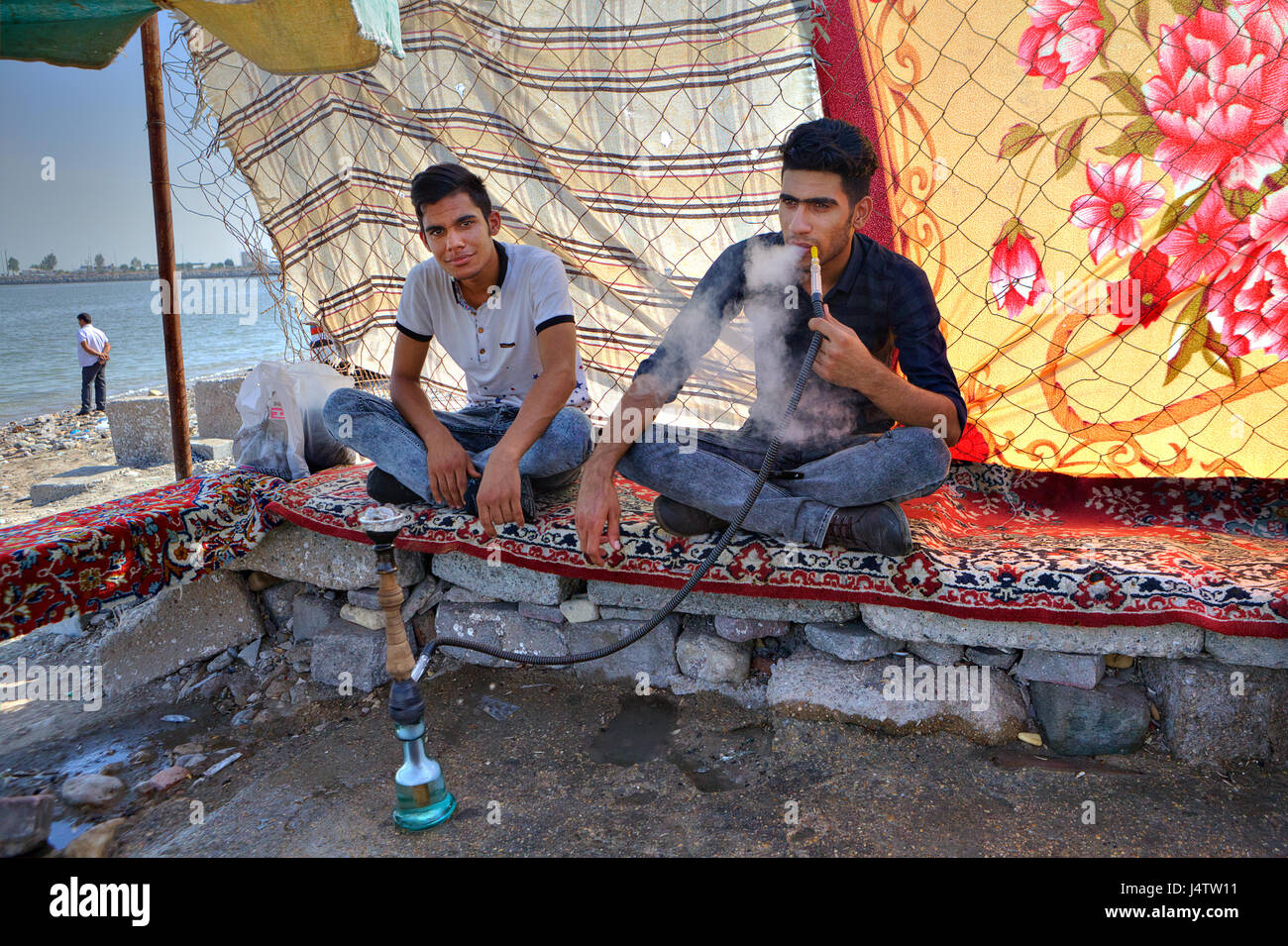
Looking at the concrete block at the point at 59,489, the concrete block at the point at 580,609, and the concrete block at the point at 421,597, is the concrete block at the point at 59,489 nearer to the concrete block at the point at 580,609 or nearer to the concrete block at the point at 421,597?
the concrete block at the point at 421,597

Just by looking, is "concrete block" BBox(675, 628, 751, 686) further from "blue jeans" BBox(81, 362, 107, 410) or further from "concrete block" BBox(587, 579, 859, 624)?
"blue jeans" BBox(81, 362, 107, 410)

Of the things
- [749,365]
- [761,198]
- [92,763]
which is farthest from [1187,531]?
[92,763]

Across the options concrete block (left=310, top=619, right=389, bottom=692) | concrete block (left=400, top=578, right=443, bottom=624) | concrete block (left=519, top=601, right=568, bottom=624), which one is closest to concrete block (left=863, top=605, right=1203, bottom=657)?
concrete block (left=519, top=601, right=568, bottom=624)

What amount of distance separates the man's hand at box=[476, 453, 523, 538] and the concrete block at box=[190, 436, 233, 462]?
497cm

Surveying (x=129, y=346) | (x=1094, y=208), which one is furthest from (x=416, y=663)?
(x=129, y=346)

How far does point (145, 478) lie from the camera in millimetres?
6164

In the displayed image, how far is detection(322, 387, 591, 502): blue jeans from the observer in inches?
98.7

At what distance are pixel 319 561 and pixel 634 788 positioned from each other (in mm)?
1345

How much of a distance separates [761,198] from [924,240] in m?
0.55

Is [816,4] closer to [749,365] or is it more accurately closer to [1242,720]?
[749,365]

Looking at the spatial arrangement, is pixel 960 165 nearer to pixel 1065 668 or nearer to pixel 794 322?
pixel 794 322

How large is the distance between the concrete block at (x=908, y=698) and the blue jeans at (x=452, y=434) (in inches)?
36.9

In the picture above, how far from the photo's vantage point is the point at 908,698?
2.16 metres

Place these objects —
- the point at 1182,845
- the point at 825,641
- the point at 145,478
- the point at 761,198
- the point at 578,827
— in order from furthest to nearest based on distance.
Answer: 1. the point at 145,478
2. the point at 761,198
3. the point at 825,641
4. the point at 578,827
5. the point at 1182,845
